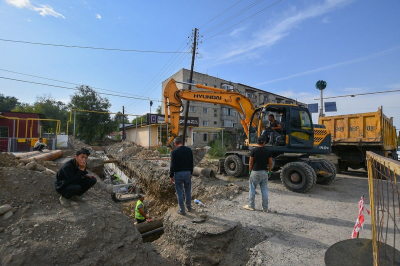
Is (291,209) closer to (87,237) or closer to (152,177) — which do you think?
(87,237)

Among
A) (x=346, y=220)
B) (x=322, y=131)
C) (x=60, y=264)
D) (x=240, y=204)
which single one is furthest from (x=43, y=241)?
(x=322, y=131)

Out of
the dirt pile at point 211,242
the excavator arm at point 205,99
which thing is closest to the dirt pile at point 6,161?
the dirt pile at point 211,242

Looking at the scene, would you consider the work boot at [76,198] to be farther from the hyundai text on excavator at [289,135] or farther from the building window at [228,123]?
the building window at [228,123]

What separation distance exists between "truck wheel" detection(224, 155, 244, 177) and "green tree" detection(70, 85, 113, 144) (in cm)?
2777

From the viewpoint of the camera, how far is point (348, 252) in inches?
103

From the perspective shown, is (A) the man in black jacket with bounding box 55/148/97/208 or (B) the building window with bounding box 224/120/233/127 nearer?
(A) the man in black jacket with bounding box 55/148/97/208

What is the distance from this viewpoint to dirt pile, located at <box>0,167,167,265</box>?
305 centimetres

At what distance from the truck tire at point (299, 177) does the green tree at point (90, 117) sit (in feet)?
101

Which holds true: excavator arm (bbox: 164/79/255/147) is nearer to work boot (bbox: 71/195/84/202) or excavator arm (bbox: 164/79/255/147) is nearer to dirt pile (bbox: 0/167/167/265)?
work boot (bbox: 71/195/84/202)

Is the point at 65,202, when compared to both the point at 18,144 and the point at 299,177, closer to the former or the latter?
the point at 299,177

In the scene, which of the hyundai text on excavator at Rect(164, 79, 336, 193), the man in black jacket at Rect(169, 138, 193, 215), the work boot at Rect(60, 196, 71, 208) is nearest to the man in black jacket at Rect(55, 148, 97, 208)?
the work boot at Rect(60, 196, 71, 208)

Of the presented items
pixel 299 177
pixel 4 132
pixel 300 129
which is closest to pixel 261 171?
pixel 299 177

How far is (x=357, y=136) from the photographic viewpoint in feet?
31.6

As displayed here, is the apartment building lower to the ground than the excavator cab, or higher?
higher
